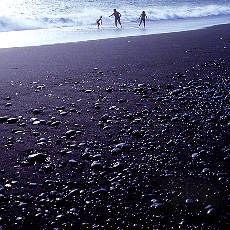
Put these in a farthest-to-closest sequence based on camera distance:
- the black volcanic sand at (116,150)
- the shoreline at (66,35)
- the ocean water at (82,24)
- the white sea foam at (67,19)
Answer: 1. the white sea foam at (67,19)
2. the ocean water at (82,24)
3. the shoreline at (66,35)
4. the black volcanic sand at (116,150)

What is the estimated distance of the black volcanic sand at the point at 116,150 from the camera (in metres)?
2.57

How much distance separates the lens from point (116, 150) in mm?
3645

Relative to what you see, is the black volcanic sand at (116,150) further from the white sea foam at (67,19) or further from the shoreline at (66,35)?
the white sea foam at (67,19)

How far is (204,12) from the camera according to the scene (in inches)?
1362

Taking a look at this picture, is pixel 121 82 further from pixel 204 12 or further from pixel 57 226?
pixel 204 12

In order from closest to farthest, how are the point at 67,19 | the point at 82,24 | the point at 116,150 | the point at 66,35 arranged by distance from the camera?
the point at 116,150 < the point at 66,35 < the point at 82,24 < the point at 67,19

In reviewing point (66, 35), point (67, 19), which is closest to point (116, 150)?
point (66, 35)

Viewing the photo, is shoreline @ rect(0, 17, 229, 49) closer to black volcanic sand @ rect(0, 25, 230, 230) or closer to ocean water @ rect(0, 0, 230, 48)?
ocean water @ rect(0, 0, 230, 48)

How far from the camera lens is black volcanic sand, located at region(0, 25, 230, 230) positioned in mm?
2570

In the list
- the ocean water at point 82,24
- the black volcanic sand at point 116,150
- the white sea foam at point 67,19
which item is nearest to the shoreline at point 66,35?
the ocean water at point 82,24

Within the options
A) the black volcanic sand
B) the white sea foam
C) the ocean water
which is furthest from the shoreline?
the black volcanic sand

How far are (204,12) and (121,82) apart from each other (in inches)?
1248

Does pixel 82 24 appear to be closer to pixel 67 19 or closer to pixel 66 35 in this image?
pixel 67 19

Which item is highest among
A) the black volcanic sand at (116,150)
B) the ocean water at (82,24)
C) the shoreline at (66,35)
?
the ocean water at (82,24)
